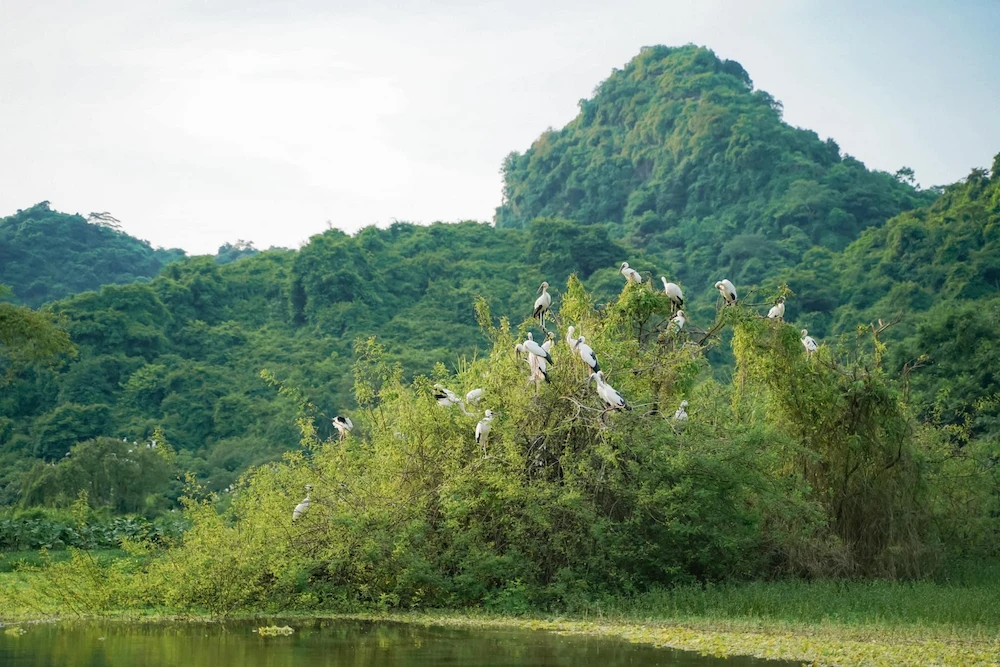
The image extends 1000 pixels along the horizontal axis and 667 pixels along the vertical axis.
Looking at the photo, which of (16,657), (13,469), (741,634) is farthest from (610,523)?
(13,469)

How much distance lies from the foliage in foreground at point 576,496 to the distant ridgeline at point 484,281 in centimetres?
722

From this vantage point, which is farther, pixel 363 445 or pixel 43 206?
pixel 43 206

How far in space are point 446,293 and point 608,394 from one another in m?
33.0

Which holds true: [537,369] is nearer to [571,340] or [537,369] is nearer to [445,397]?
[571,340]

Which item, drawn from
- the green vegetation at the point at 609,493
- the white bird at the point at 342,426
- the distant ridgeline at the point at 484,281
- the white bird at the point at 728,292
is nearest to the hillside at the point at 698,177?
the distant ridgeline at the point at 484,281

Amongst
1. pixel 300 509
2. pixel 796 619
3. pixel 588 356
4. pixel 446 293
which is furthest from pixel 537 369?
pixel 446 293

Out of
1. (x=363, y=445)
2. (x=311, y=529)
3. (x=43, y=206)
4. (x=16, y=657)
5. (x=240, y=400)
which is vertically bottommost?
(x=16, y=657)

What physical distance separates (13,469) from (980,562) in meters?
24.7

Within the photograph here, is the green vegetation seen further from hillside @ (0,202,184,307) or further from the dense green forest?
hillside @ (0,202,184,307)

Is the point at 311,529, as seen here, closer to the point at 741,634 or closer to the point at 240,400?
the point at 741,634

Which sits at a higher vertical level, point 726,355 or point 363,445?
point 726,355

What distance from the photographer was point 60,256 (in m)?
51.7

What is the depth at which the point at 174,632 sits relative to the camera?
1169cm

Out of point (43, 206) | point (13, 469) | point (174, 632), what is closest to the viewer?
point (174, 632)
